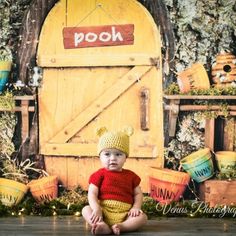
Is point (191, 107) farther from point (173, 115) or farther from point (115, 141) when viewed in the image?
point (115, 141)

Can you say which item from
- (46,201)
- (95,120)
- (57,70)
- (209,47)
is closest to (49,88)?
(57,70)

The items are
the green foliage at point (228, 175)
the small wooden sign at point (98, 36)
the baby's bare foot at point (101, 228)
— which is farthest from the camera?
the small wooden sign at point (98, 36)

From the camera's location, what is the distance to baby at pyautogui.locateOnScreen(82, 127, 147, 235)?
11.3ft

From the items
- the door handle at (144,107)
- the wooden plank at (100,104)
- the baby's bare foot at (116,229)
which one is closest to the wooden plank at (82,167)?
the wooden plank at (100,104)

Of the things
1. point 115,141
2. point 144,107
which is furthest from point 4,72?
point 115,141

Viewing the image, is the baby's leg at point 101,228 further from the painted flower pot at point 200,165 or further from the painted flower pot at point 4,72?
the painted flower pot at point 4,72

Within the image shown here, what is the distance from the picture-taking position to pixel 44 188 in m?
4.49

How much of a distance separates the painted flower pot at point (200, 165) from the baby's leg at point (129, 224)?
1021mm

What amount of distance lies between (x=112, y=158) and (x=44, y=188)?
122 centimetres

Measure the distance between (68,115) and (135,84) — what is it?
2.14ft

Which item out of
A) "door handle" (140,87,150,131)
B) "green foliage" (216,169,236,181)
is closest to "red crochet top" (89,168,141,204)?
"door handle" (140,87,150,131)

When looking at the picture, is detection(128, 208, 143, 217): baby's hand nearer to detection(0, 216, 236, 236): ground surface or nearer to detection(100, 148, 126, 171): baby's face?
detection(0, 216, 236, 236): ground surface

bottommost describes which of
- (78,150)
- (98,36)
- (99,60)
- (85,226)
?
(85,226)

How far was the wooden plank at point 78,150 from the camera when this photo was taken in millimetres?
4457
